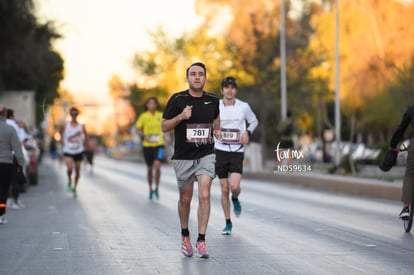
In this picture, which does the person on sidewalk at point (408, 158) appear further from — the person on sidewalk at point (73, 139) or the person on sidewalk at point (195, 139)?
the person on sidewalk at point (73, 139)

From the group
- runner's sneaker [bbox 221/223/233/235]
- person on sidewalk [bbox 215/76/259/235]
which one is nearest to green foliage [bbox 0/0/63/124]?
person on sidewalk [bbox 215/76/259/235]

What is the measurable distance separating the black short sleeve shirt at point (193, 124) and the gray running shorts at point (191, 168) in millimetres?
54

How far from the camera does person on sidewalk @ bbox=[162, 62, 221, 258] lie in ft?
34.1

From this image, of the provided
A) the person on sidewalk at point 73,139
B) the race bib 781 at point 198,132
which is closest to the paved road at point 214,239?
the race bib 781 at point 198,132

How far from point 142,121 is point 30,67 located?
61.3 feet

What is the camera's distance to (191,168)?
10562 millimetres

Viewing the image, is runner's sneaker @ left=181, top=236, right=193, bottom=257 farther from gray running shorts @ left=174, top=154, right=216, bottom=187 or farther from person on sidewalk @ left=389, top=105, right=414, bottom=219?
person on sidewalk @ left=389, top=105, right=414, bottom=219

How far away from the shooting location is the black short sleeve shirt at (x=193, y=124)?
10422mm

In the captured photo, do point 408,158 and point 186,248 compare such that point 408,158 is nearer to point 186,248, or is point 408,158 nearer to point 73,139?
point 186,248

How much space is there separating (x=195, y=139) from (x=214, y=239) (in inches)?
86.2

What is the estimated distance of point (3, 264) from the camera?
9992 mm

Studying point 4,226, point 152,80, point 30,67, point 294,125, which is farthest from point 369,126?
point 4,226

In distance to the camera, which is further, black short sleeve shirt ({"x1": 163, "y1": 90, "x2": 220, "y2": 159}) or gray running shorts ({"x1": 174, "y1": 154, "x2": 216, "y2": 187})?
gray running shorts ({"x1": 174, "y1": 154, "x2": 216, "y2": 187})

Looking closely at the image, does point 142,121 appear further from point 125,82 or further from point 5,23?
point 125,82
